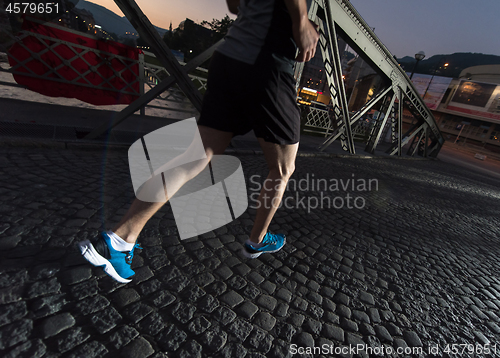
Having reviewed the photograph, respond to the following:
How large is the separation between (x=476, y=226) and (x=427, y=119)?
26.3 ft

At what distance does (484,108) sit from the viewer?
128 feet

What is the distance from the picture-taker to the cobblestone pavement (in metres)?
1.25

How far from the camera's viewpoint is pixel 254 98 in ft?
4.58

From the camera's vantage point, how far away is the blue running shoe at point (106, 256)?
1350 mm

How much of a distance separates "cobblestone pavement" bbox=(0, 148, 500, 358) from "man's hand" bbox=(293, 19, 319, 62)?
159 cm

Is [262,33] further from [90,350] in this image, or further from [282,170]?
[90,350]

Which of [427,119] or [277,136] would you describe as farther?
[427,119]

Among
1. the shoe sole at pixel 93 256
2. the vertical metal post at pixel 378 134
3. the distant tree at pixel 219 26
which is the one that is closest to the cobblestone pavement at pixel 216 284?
the shoe sole at pixel 93 256

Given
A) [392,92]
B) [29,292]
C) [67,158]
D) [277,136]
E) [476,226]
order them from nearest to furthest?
[29,292]
[277,136]
[67,158]
[476,226]
[392,92]

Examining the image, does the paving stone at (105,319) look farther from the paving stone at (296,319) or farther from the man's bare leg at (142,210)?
the paving stone at (296,319)

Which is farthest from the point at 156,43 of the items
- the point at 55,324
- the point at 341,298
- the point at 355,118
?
the point at 355,118

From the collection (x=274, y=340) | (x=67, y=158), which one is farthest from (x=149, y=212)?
(x=67, y=158)

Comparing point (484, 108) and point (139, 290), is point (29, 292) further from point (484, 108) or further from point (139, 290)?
point (484, 108)

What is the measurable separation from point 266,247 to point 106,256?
3.93ft
